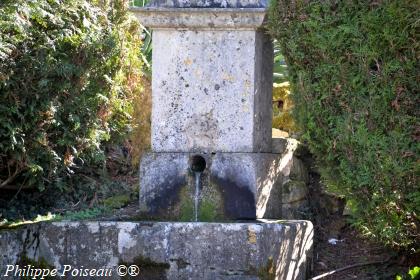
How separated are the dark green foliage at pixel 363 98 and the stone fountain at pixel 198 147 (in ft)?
1.38

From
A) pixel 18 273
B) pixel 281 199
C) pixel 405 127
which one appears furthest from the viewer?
pixel 281 199

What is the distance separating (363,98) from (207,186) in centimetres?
128

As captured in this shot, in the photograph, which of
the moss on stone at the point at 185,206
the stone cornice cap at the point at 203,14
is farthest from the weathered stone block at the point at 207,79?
the moss on stone at the point at 185,206

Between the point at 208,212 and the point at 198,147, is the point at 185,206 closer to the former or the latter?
the point at 208,212

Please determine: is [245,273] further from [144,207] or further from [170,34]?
[170,34]

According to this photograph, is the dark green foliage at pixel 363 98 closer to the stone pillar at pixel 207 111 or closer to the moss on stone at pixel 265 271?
the stone pillar at pixel 207 111

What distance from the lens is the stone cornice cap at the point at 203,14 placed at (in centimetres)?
529

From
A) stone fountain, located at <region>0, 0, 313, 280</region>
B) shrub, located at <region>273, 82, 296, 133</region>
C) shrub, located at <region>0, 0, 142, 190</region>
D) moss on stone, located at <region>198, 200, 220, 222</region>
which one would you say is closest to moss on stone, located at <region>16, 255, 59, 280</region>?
stone fountain, located at <region>0, 0, 313, 280</region>

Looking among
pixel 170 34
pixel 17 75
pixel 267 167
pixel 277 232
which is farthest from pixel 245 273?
pixel 17 75

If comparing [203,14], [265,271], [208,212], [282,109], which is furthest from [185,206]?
[282,109]

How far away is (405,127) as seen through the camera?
466 cm

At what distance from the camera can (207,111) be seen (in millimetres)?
5438

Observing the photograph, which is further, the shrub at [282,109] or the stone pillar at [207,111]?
the shrub at [282,109]

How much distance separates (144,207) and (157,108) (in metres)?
0.72
